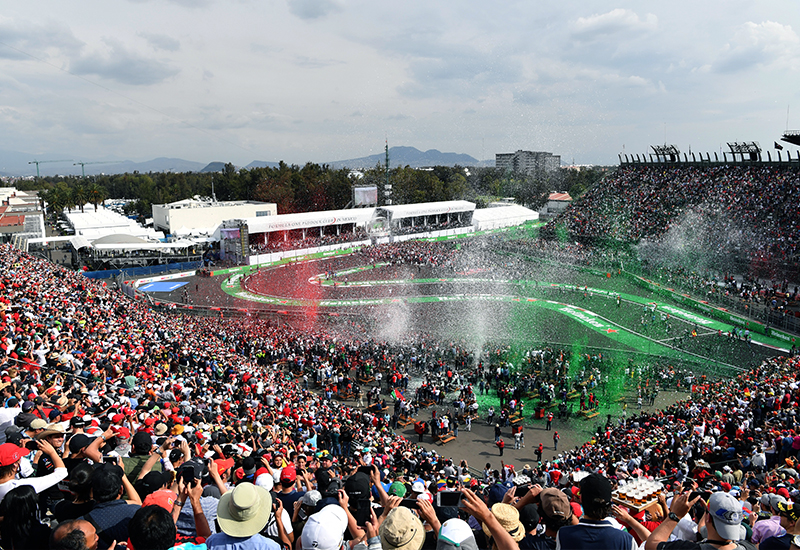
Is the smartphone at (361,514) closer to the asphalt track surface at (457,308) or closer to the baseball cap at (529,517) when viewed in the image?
the baseball cap at (529,517)

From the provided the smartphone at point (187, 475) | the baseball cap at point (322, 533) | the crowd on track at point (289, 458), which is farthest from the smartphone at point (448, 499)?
the smartphone at point (187, 475)

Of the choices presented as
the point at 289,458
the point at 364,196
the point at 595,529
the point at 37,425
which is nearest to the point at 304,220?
the point at 364,196

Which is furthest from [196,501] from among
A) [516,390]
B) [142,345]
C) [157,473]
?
[516,390]

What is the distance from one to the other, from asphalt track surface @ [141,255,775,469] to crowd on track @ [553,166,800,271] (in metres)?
8.93

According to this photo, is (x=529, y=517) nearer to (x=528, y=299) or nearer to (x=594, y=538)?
(x=594, y=538)

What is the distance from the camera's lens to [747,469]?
10.5 meters

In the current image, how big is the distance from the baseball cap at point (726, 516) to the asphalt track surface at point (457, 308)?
1256 cm

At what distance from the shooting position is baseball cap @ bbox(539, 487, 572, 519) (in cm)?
368

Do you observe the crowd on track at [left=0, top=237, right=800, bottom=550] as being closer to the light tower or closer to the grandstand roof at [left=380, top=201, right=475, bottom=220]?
the grandstand roof at [left=380, top=201, right=475, bottom=220]

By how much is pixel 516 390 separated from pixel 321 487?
14943 mm

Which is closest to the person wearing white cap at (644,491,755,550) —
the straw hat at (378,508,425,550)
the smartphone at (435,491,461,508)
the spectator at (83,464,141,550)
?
the straw hat at (378,508,425,550)

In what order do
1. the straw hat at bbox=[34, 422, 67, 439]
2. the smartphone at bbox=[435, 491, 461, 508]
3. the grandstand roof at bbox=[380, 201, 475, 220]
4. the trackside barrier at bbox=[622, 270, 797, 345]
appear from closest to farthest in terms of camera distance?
the smartphone at bbox=[435, 491, 461, 508], the straw hat at bbox=[34, 422, 67, 439], the trackside barrier at bbox=[622, 270, 797, 345], the grandstand roof at bbox=[380, 201, 475, 220]

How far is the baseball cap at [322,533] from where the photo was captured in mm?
3494

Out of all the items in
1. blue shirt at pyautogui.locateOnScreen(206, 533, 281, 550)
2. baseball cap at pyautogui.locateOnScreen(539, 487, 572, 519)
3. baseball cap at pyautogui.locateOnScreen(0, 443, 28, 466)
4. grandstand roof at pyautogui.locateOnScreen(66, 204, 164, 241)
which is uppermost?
grandstand roof at pyautogui.locateOnScreen(66, 204, 164, 241)
